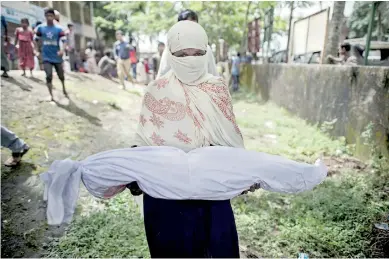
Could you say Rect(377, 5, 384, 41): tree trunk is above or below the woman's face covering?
above

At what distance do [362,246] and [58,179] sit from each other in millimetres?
2450

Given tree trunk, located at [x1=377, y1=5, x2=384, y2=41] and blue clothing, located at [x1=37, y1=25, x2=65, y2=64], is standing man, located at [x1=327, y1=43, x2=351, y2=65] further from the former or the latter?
blue clothing, located at [x1=37, y1=25, x2=65, y2=64]

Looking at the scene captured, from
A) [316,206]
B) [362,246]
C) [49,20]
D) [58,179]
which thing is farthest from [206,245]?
[49,20]

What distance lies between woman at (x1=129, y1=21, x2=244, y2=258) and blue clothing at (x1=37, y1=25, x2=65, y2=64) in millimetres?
4926

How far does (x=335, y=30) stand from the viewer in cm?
599

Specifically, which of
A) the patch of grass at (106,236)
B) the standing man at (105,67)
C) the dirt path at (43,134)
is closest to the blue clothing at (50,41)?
the dirt path at (43,134)

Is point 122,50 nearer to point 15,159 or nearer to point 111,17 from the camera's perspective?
point 15,159

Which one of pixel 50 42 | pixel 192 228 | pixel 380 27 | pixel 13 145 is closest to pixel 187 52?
pixel 192 228

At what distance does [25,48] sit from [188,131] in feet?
24.1

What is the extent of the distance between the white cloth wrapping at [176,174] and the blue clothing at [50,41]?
199 inches

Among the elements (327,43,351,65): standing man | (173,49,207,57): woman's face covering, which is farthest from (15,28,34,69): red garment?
(173,49,207,57): woman's face covering

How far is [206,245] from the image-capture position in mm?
1562

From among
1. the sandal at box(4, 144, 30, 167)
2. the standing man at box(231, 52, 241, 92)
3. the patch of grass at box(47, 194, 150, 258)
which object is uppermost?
the standing man at box(231, 52, 241, 92)

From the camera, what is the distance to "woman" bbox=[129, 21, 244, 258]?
153cm
